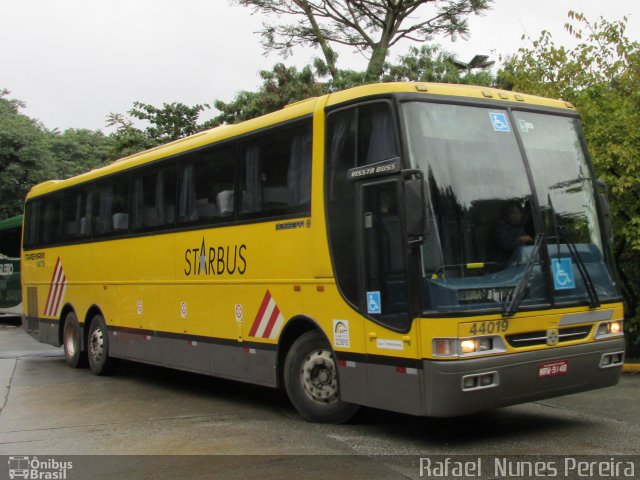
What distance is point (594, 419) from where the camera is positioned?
306 inches

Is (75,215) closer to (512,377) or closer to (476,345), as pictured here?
(476,345)

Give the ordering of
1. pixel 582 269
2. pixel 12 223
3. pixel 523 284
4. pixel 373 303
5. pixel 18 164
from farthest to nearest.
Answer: pixel 18 164 < pixel 12 223 < pixel 582 269 < pixel 373 303 < pixel 523 284

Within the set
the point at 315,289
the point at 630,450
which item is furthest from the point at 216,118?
the point at 630,450

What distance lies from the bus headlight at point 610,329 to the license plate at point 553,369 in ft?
1.92

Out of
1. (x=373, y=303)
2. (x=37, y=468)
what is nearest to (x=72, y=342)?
(x=37, y=468)

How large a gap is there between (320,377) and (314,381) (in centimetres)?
9

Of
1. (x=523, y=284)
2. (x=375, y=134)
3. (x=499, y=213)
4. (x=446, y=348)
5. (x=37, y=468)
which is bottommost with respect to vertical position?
(x=37, y=468)

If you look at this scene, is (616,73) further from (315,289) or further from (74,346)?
(74,346)

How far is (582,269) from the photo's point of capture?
283 inches

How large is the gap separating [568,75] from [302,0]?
54.0 feet

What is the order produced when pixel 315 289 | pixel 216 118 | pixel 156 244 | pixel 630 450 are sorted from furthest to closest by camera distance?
pixel 216 118, pixel 156 244, pixel 315 289, pixel 630 450

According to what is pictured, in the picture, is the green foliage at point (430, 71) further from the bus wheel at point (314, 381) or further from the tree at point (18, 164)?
the tree at point (18, 164)

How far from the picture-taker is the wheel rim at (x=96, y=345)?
12539mm

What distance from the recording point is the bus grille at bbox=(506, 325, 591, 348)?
6645 mm
